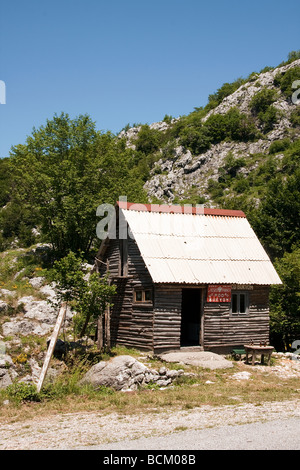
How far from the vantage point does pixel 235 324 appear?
20906 mm

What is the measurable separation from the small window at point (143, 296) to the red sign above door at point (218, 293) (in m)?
2.89

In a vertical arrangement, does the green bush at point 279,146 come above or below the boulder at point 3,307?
above

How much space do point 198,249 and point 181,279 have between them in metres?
2.85

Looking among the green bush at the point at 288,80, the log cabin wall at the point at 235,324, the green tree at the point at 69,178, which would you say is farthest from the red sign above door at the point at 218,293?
the green bush at the point at 288,80

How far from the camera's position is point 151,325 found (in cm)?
1920

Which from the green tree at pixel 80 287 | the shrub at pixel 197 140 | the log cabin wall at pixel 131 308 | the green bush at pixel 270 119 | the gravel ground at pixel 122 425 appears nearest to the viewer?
the gravel ground at pixel 122 425

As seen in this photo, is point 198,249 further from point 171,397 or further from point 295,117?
point 295,117

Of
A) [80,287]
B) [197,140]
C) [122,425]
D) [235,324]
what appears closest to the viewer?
[122,425]

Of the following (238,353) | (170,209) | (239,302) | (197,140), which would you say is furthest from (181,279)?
(197,140)

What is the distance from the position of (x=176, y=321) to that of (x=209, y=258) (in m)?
3.81

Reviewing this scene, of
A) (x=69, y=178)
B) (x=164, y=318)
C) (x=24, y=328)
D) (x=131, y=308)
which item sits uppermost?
(x=69, y=178)

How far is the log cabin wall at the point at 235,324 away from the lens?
66.7 feet

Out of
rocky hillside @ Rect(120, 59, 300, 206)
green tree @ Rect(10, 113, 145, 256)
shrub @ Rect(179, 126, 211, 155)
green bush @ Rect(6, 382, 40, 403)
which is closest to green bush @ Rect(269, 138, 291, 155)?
rocky hillside @ Rect(120, 59, 300, 206)

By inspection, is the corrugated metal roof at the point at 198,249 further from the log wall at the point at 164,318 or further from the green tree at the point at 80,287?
the green tree at the point at 80,287
